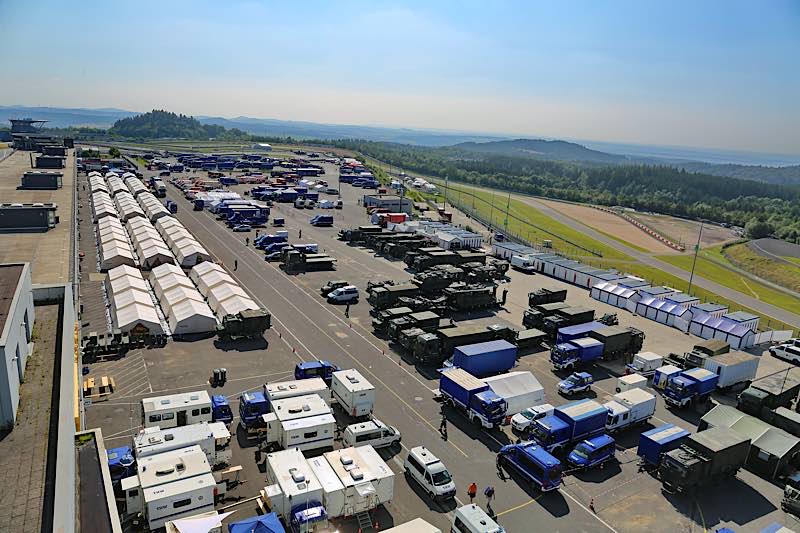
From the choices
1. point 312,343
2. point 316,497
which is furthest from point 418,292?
point 316,497

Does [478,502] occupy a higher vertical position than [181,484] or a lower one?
lower

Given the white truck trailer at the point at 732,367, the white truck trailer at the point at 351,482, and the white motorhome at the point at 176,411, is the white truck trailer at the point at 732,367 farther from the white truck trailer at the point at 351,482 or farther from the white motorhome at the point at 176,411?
the white motorhome at the point at 176,411

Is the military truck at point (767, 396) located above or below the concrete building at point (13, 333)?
below

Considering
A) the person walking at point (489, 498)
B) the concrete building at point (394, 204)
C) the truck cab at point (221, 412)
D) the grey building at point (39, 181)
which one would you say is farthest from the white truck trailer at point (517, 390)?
the grey building at point (39, 181)

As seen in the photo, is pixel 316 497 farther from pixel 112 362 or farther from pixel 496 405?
pixel 112 362

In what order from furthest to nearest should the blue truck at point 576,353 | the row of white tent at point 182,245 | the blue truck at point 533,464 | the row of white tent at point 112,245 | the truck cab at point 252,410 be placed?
the row of white tent at point 182,245, the row of white tent at point 112,245, the blue truck at point 576,353, the truck cab at point 252,410, the blue truck at point 533,464
